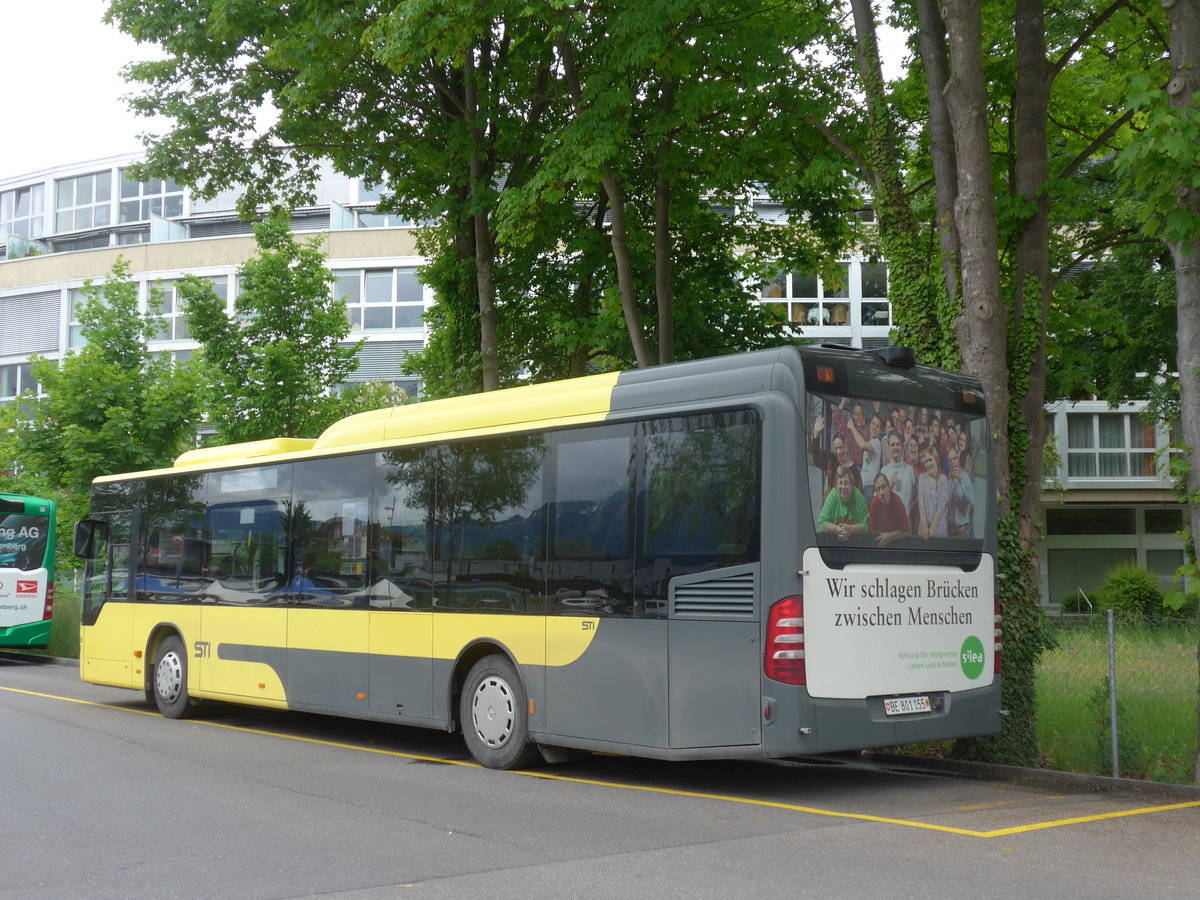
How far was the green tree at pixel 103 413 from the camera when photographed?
27203 mm

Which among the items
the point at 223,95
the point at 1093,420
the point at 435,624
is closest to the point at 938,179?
the point at 435,624

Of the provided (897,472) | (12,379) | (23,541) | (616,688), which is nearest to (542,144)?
(897,472)

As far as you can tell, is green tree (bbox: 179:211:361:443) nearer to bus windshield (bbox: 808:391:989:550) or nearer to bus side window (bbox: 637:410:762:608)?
bus side window (bbox: 637:410:762:608)

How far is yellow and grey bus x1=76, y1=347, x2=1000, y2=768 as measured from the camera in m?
9.02

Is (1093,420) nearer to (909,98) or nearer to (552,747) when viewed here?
(909,98)

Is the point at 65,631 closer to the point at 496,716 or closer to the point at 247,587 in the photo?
the point at 247,587

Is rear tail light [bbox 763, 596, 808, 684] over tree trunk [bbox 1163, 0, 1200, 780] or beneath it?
beneath

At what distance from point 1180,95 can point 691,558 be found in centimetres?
519

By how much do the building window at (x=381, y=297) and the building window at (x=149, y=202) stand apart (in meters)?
14.3

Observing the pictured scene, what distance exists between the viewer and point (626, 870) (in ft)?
22.6

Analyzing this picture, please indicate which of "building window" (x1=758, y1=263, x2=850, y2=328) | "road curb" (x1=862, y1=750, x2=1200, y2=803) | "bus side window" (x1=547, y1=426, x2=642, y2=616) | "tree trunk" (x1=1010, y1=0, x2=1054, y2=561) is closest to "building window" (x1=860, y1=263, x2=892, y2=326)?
"building window" (x1=758, y1=263, x2=850, y2=328)

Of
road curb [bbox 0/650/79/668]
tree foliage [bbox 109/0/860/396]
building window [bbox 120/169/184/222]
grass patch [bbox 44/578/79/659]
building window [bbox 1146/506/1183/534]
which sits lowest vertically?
road curb [bbox 0/650/79/668]

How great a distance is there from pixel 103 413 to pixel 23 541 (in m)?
3.75

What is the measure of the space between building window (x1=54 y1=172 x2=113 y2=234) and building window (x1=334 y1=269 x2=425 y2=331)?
18363 millimetres
